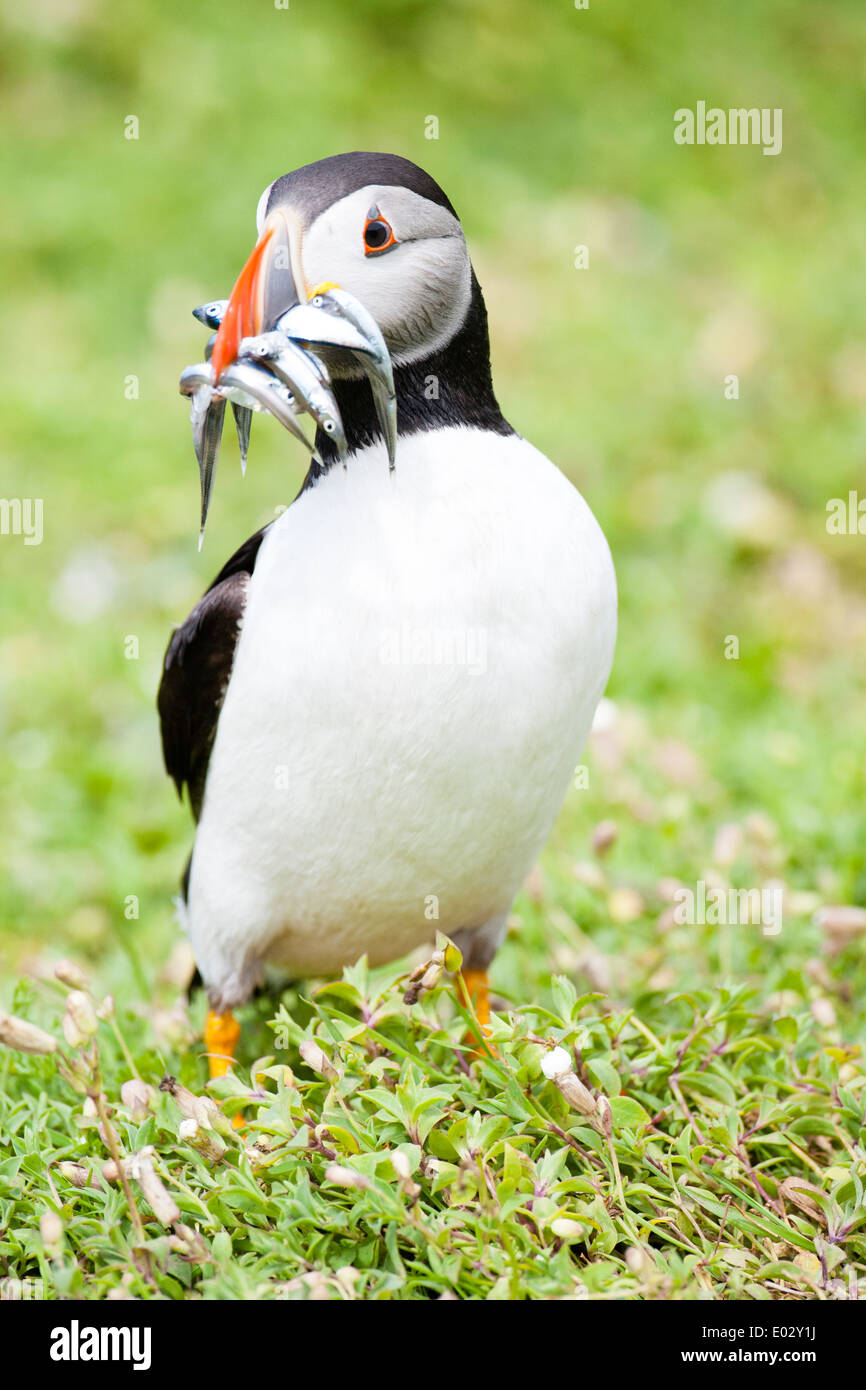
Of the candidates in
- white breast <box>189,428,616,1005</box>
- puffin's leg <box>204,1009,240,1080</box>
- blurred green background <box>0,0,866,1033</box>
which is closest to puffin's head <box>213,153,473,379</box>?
white breast <box>189,428,616,1005</box>

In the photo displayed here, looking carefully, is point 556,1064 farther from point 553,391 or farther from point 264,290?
point 553,391

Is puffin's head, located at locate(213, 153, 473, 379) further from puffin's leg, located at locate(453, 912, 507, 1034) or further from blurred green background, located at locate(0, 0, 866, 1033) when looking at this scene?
blurred green background, located at locate(0, 0, 866, 1033)

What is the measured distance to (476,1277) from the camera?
204cm

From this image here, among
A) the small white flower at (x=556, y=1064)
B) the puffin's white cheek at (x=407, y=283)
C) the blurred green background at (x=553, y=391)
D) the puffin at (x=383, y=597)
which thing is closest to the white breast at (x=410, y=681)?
the puffin at (x=383, y=597)

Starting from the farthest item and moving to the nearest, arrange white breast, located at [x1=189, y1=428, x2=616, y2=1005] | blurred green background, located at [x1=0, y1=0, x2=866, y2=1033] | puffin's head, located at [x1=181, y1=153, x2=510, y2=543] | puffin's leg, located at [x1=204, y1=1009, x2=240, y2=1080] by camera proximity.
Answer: blurred green background, located at [x1=0, y1=0, x2=866, y2=1033] < puffin's leg, located at [x1=204, y1=1009, x2=240, y2=1080] < white breast, located at [x1=189, y1=428, x2=616, y2=1005] < puffin's head, located at [x1=181, y1=153, x2=510, y2=543]

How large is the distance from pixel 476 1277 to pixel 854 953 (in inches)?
60.9

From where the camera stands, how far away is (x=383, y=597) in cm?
230

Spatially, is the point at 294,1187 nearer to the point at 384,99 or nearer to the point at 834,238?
the point at 834,238

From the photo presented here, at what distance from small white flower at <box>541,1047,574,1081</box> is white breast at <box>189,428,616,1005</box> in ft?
1.55

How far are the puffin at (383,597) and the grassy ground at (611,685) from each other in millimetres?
293

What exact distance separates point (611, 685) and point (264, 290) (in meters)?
3.03

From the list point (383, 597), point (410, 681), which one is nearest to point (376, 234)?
point (383, 597)

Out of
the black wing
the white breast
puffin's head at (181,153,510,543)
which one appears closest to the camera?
puffin's head at (181,153,510,543)

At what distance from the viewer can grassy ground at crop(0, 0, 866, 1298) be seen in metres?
2.21
